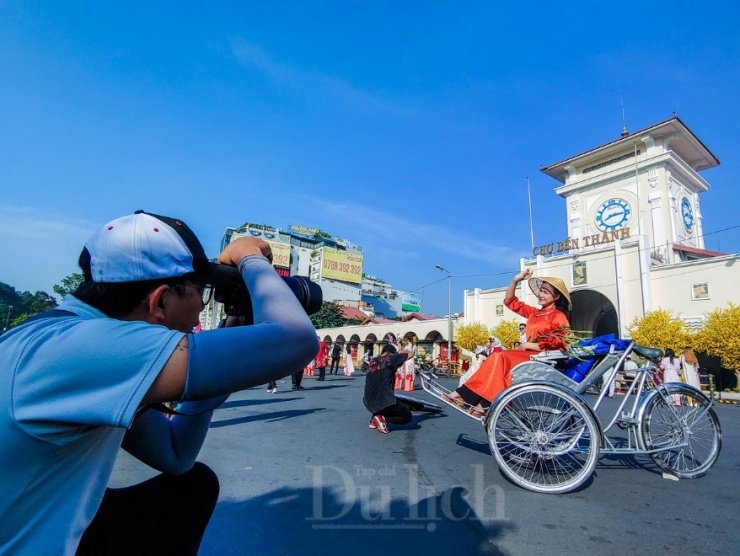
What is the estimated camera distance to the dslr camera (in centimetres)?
117

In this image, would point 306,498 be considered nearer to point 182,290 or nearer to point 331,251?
point 182,290

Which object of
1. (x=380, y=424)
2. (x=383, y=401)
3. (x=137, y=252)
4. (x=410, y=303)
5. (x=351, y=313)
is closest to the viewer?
(x=137, y=252)

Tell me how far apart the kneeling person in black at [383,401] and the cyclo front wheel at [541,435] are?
8.07 ft

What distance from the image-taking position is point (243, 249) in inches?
46.2

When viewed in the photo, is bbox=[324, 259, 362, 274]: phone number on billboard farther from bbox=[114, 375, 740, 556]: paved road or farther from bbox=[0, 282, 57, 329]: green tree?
bbox=[114, 375, 740, 556]: paved road

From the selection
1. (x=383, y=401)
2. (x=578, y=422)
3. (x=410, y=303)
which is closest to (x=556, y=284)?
(x=578, y=422)

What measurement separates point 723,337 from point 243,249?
23221 mm

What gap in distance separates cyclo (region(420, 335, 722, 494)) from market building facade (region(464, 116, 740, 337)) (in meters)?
22.0

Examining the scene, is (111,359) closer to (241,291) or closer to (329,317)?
(241,291)

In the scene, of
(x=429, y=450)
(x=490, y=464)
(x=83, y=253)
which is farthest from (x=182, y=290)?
(x=429, y=450)

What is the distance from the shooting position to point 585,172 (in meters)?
36.0

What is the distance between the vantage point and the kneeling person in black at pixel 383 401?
6121mm

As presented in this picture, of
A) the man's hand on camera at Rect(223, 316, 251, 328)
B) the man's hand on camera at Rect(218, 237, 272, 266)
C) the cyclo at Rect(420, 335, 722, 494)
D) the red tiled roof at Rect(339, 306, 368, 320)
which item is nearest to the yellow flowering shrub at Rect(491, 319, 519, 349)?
the cyclo at Rect(420, 335, 722, 494)

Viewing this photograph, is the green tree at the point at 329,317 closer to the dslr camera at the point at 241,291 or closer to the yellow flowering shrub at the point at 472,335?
the yellow flowering shrub at the point at 472,335
